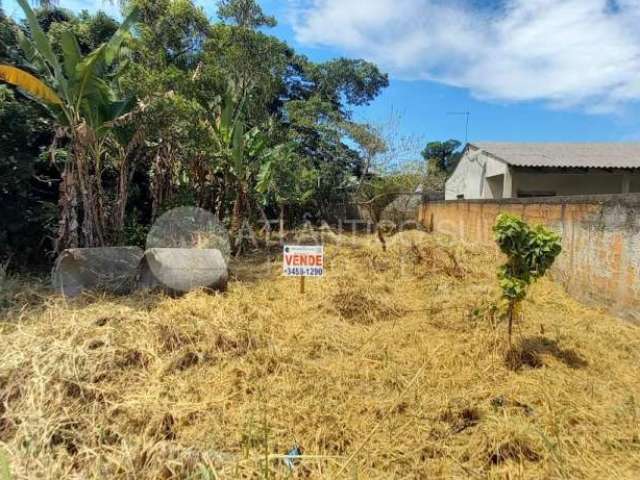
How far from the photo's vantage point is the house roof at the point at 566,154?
36.6 feet

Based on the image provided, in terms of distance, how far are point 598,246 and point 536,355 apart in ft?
7.46

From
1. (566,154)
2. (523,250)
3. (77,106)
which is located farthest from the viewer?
(566,154)

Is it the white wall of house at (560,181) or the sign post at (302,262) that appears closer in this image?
the sign post at (302,262)

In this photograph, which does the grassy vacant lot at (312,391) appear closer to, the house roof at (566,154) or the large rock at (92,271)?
the large rock at (92,271)

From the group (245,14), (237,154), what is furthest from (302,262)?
(245,14)

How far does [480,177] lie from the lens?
44.8 feet

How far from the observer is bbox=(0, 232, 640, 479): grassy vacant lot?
2.20 meters

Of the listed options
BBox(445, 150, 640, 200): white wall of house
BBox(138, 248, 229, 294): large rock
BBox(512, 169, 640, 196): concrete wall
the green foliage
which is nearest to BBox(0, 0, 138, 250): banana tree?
the green foliage

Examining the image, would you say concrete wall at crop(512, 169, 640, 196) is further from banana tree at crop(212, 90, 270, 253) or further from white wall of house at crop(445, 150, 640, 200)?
banana tree at crop(212, 90, 270, 253)

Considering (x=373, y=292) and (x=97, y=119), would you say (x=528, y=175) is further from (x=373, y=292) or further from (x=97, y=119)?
(x=97, y=119)

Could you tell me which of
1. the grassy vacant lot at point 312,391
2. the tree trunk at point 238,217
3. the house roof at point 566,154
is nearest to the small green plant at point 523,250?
the grassy vacant lot at point 312,391

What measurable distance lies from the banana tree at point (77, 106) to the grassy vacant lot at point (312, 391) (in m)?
1.65

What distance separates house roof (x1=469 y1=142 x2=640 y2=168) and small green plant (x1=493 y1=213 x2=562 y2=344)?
900 cm

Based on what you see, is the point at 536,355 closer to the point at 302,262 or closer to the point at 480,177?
the point at 302,262
